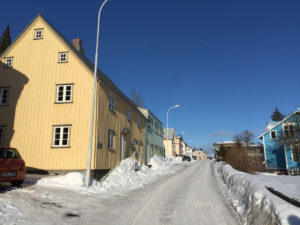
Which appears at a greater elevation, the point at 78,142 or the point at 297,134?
the point at 297,134

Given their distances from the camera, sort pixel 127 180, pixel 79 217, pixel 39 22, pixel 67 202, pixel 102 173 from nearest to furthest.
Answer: pixel 79 217
pixel 67 202
pixel 127 180
pixel 102 173
pixel 39 22

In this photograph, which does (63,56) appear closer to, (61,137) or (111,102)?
(111,102)

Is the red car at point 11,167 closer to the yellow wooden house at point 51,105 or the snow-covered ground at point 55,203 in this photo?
the snow-covered ground at point 55,203

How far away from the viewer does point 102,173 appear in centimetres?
1566

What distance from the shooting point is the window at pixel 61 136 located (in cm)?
1532

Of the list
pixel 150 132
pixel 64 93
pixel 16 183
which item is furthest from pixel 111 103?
pixel 150 132

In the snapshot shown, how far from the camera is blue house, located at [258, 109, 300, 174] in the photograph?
28625 mm

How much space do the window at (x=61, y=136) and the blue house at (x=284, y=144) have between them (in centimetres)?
2715

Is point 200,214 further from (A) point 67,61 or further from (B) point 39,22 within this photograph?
(B) point 39,22

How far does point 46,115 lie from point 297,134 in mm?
29149

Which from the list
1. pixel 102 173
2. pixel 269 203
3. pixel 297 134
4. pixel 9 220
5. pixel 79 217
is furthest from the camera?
pixel 297 134

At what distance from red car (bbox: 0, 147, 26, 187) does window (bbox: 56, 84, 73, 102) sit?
7017 mm

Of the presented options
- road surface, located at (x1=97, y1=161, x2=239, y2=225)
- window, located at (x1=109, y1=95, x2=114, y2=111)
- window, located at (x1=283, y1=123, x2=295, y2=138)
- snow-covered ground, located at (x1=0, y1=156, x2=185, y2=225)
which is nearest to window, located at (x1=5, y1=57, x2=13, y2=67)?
window, located at (x1=109, y1=95, x2=114, y2=111)

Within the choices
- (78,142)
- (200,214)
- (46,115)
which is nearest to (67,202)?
(200,214)
